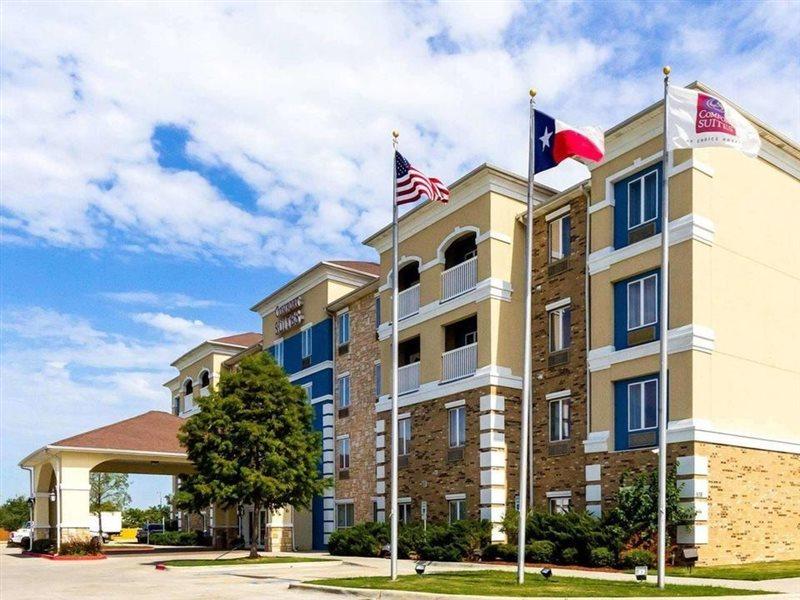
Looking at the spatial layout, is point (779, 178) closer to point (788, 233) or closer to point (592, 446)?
point (788, 233)

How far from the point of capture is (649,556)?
24.2m

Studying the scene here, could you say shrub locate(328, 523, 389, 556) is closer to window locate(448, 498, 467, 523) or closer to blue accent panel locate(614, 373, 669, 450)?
window locate(448, 498, 467, 523)

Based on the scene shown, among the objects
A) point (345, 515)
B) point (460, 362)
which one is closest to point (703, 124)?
point (460, 362)

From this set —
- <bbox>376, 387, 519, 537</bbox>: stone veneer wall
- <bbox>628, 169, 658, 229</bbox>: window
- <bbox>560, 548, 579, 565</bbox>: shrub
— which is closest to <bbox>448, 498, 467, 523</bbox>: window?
<bbox>376, 387, 519, 537</bbox>: stone veneer wall

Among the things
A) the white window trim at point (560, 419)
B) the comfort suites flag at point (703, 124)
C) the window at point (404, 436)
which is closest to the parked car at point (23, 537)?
the window at point (404, 436)

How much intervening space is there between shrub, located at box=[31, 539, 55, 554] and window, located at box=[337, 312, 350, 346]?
16044mm

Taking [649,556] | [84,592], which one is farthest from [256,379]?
[649,556]

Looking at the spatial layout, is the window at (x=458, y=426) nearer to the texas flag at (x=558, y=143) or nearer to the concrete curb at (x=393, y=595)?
the concrete curb at (x=393, y=595)

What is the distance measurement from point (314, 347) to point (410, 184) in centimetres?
2245

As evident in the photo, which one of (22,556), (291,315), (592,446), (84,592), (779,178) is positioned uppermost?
(779,178)

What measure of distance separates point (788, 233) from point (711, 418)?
7.54 metres

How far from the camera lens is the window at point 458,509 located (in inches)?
1284

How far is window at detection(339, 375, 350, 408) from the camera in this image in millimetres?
42975

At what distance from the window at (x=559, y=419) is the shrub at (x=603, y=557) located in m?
5.70
